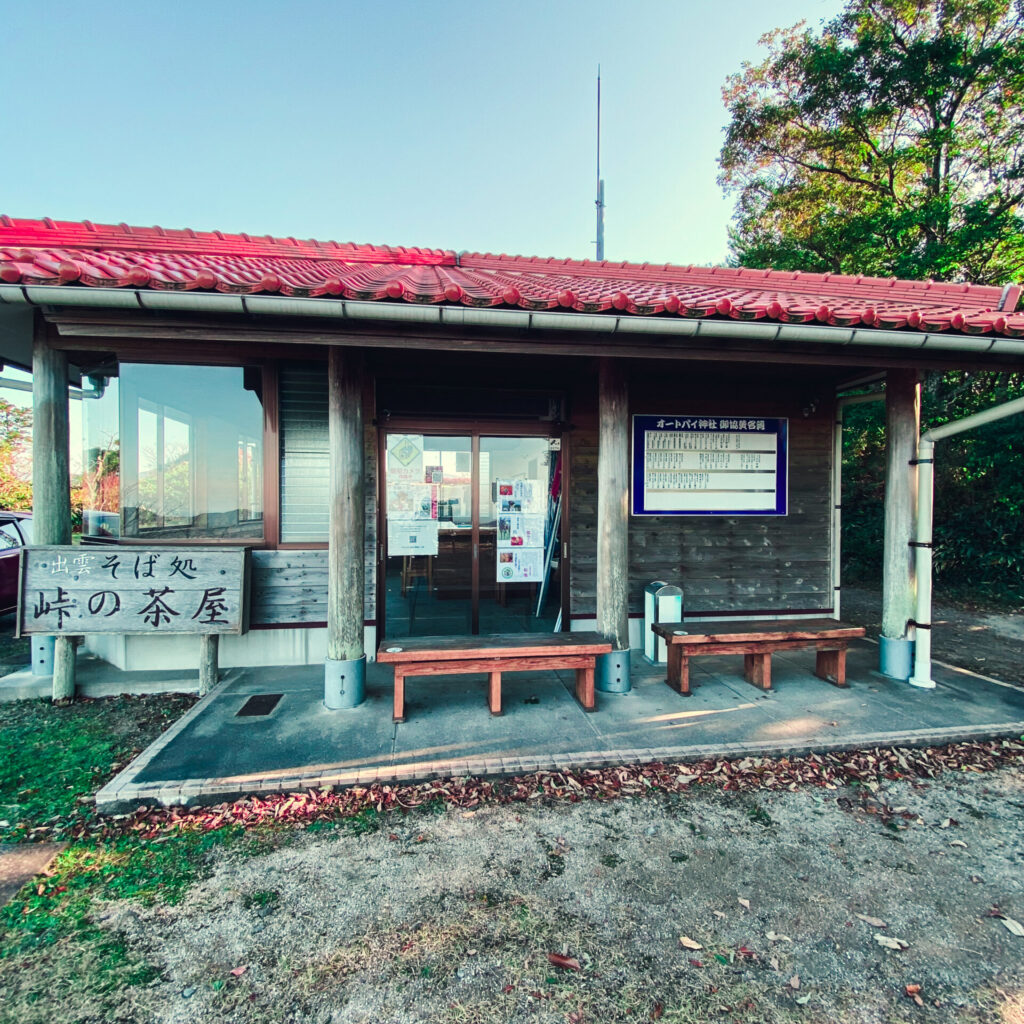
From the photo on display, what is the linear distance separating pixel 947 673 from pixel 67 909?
20.6 feet

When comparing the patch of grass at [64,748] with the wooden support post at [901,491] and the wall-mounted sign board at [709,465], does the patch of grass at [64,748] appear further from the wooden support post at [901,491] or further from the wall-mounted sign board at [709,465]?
the wooden support post at [901,491]

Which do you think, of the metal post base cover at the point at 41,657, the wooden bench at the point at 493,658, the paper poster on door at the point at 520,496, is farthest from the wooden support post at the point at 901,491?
the metal post base cover at the point at 41,657

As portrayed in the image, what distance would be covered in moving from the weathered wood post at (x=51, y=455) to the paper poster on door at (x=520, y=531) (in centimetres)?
370

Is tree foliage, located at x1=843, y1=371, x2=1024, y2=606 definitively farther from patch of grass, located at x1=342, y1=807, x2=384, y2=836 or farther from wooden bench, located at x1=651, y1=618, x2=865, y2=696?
patch of grass, located at x1=342, y1=807, x2=384, y2=836

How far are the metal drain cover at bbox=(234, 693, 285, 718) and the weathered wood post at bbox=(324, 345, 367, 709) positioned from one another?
416 millimetres

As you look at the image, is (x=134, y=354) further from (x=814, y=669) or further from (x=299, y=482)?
(x=814, y=669)

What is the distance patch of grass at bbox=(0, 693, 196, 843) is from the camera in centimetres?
275

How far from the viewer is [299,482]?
476cm

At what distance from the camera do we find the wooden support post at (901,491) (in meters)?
4.39

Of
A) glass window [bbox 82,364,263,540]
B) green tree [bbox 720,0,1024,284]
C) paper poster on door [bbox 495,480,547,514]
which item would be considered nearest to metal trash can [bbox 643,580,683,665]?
paper poster on door [bbox 495,480,547,514]

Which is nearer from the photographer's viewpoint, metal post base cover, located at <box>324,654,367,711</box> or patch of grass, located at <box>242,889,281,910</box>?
patch of grass, located at <box>242,889,281,910</box>

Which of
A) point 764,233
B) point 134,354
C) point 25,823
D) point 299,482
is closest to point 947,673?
point 299,482

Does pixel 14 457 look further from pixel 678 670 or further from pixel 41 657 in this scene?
pixel 678 670

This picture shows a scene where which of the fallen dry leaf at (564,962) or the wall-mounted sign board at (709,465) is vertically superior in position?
the wall-mounted sign board at (709,465)
